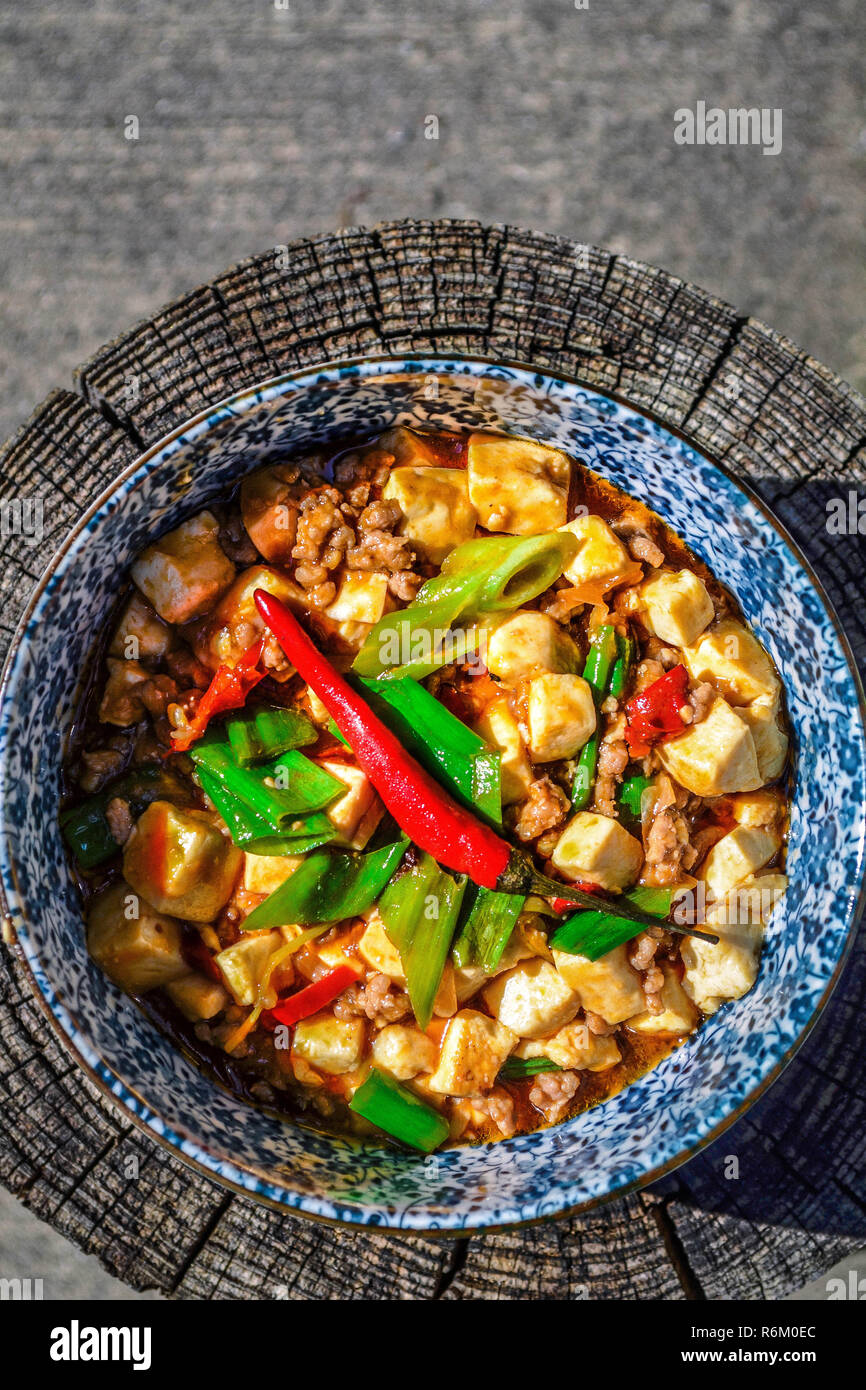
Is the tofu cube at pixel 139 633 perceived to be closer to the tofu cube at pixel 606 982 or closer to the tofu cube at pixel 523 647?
the tofu cube at pixel 523 647

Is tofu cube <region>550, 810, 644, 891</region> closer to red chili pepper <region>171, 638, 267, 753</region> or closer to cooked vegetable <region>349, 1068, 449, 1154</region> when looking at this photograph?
cooked vegetable <region>349, 1068, 449, 1154</region>

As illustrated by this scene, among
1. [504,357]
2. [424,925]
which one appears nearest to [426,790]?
[424,925]

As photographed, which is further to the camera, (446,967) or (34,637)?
(446,967)

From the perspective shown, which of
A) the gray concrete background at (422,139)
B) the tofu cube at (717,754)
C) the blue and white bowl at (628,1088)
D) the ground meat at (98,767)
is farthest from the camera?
the gray concrete background at (422,139)

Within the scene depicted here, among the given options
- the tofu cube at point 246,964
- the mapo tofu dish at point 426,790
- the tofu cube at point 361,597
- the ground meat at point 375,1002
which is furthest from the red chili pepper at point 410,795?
the tofu cube at point 246,964
